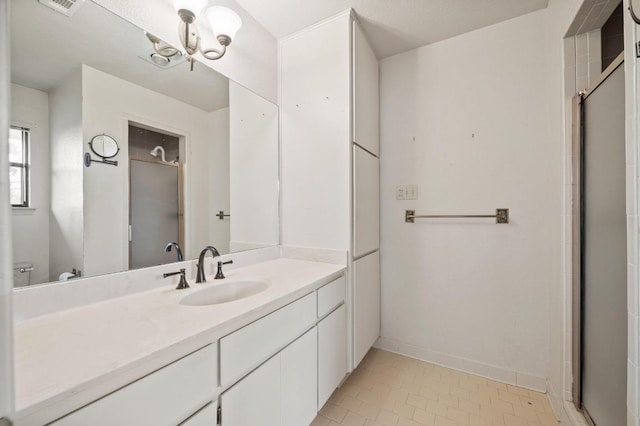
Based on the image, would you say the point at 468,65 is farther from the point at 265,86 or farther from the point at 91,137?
the point at 91,137

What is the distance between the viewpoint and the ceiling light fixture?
4.05 feet

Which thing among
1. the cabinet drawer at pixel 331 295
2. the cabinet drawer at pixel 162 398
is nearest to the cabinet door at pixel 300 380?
the cabinet drawer at pixel 331 295

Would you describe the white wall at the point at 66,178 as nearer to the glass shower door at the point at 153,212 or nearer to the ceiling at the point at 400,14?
the glass shower door at the point at 153,212

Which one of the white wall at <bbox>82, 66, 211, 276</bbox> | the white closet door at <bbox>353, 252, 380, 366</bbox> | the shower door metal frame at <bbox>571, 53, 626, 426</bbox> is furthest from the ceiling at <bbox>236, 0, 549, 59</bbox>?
the white closet door at <bbox>353, 252, 380, 366</bbox>

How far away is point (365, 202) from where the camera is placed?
6.23 ft

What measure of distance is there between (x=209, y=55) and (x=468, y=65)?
1.81 m

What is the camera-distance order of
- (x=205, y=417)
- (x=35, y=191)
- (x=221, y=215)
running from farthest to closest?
1. (x=221, y=215)
2. (x=35, y=191)
3. (x=205, y=417)

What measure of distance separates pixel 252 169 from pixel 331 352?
1.29 m

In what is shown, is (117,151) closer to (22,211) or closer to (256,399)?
(22,211)

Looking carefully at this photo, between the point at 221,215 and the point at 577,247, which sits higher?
the point at 221,215

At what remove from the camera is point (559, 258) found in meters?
1.51

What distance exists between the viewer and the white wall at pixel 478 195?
1718 millimetres

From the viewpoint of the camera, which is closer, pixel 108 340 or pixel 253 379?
pixel 108 340

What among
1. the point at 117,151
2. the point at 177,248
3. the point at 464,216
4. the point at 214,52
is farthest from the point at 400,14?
the point at 177,248
